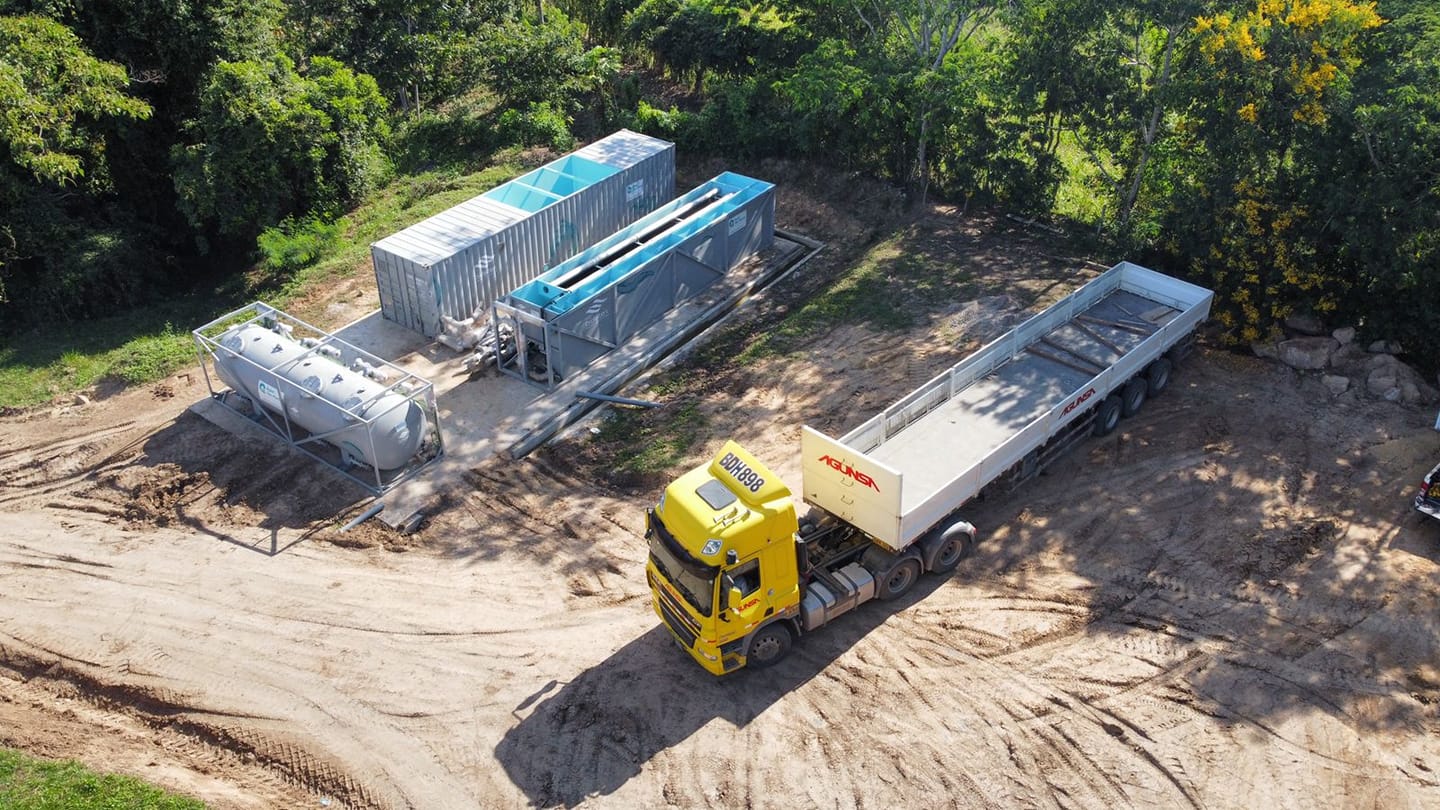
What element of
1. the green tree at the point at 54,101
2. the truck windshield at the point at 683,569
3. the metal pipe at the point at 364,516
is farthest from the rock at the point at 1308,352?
the green tree at the point at 54,101

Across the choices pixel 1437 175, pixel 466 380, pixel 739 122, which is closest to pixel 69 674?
pixel 466 380

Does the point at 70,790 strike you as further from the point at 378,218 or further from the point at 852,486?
the point at 378,218

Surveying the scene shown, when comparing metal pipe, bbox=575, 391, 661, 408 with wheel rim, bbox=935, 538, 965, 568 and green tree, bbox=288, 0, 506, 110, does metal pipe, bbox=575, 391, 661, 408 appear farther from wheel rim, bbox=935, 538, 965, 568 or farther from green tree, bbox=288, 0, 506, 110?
green tree, bbox=288, 0, 506, 110

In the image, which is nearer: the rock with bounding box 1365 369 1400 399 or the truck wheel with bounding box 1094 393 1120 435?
the truck wheel with bounding box 1094 393 1120 435

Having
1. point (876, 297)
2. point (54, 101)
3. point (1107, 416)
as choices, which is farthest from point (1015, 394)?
point (54, 101)

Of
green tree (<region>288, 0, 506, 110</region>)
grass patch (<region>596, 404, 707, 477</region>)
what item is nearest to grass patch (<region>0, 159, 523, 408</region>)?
green tree (<region>288, 0, 506, 110</region>)

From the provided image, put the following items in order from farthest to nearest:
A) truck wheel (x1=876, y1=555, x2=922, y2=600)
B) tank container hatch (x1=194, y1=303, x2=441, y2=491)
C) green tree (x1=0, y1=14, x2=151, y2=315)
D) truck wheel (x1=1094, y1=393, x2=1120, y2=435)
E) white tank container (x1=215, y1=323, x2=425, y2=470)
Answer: green tree (x1=0, y1=14, x2=151, y2=315), tank container hatch (x1=194, y1=303, x2=441, y2=491), white tank container (x1=215, y1=323, x2=425, y2=470), truck wheel (x1=1094, y1=393, x2=1120, y2=435), truck wheel (x1=876, y1=555, x2=922, y2=600)
